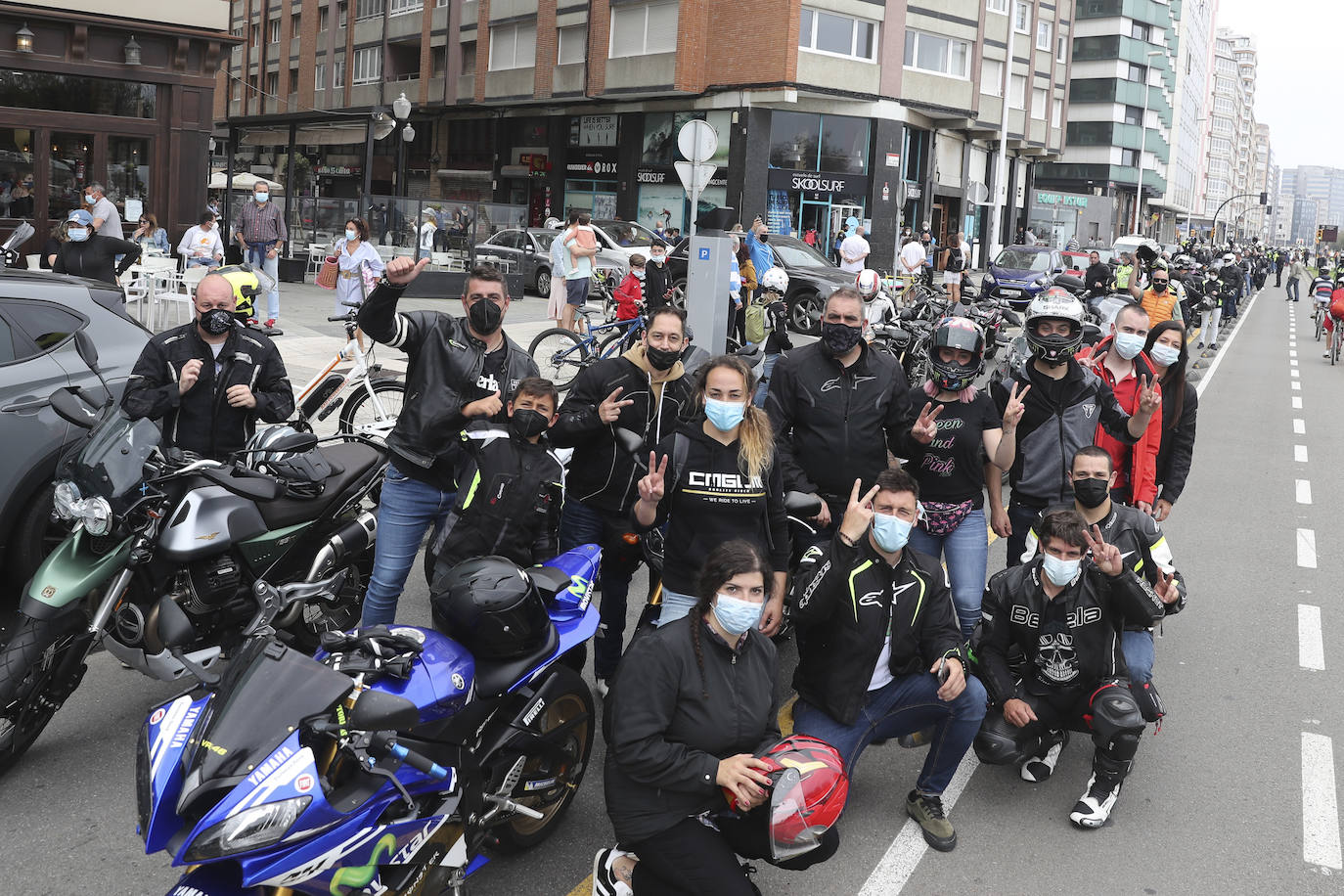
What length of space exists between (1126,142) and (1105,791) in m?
82.6

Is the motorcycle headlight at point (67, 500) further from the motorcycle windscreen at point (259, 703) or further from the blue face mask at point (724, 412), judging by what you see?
the blue face mask at point (724, 412)

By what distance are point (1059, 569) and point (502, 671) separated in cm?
236

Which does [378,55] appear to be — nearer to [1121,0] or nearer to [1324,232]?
[1121,0]

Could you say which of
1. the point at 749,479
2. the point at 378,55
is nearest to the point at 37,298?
the point at 749,479

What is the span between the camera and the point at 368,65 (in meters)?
51.7

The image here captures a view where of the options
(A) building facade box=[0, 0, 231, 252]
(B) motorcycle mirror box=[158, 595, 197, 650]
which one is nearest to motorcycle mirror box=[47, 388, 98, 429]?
(B) motorcycle mirror box=[158, 595, 197, 650]

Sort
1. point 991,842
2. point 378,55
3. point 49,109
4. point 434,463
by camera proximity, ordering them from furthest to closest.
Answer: point 378,55
point 49,109
point 434,463
point 991,842

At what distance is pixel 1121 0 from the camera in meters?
77.4

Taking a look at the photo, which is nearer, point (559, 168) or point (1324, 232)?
point (559, 168)

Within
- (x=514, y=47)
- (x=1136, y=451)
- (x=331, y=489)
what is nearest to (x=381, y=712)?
(x=331, y=489)

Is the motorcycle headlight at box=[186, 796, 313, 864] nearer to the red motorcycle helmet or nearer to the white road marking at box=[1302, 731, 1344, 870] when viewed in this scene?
the red motorcycle helmet

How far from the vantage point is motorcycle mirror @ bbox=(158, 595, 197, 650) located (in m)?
4.23

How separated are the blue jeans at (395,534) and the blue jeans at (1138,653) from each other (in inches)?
124

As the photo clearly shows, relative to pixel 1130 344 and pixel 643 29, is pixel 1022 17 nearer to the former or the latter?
pixel 643 29
